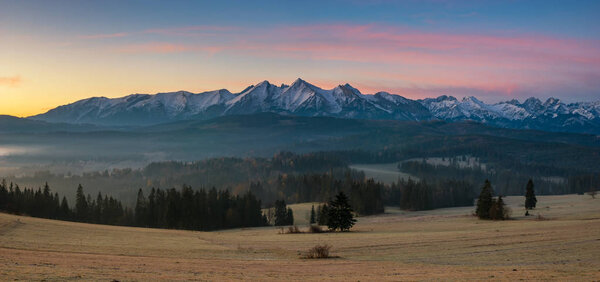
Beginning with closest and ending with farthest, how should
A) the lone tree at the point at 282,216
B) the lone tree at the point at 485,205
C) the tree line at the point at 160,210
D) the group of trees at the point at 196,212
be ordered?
1. the lone tree at the point at 485,205
2. the tree line at the point at 160,210
3. the group of trees at the point at 196,212
4. the lone tree at the point at 282,216

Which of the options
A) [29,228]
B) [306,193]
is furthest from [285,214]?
[29,228]

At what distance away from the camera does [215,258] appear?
115 feet

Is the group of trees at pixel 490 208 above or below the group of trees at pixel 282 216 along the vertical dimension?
above

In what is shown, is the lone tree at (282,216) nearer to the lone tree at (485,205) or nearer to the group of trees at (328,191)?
the group of trees at (328,191)

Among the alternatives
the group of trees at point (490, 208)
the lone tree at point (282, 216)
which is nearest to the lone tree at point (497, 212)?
the group of trees at point (490, 208)

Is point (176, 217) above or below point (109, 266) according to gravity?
below

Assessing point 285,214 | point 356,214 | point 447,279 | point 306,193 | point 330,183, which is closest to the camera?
point 447,279

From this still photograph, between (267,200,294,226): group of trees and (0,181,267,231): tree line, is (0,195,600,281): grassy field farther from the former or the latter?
(267,200,294,226): group of trees

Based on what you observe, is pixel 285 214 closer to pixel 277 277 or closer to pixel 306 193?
pixel 306 193

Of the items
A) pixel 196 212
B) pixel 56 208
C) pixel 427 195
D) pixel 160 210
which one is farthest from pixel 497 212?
pixel 56 208

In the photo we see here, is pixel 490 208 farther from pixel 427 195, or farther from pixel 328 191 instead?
pixel 328 191

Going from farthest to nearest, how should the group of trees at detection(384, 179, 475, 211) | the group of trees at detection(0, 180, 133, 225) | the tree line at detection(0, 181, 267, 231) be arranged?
the group of trees at detection(384, 179, 475, 211), the tree line at detection(0, 181, 267, 231), the group of trees at detection(0, 180, 133, 225)

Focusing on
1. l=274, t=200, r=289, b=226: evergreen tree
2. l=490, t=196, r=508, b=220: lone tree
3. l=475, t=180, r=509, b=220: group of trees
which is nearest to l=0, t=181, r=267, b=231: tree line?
l=274, t=200, r=289, b=226: evergreen tree

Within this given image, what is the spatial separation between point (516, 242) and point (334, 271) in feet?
66.0
